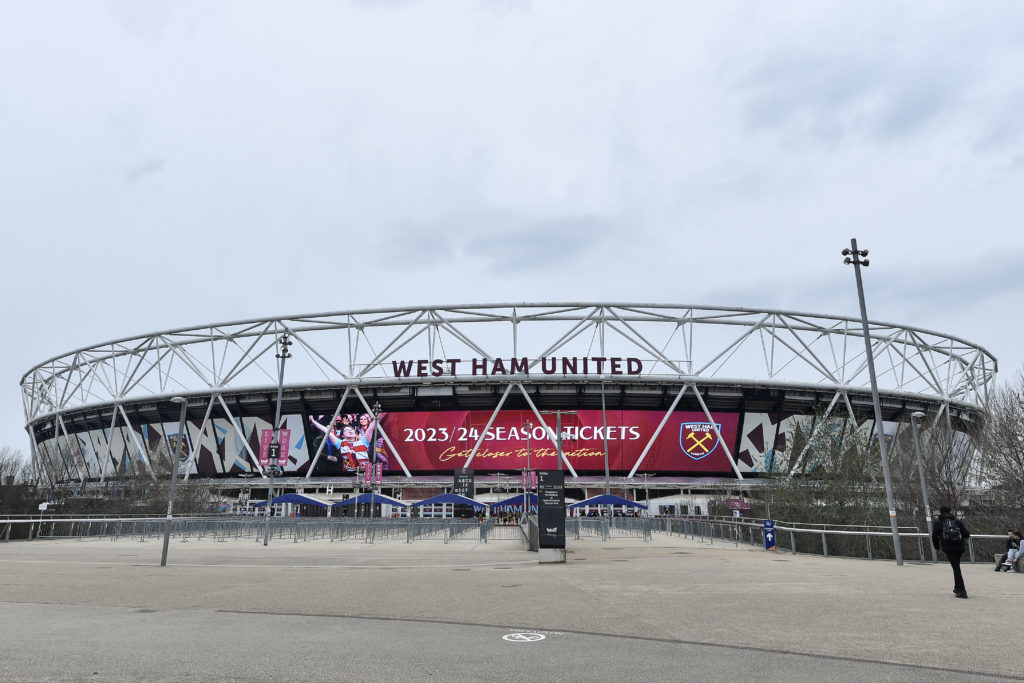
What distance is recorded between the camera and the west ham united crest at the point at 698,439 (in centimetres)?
6731

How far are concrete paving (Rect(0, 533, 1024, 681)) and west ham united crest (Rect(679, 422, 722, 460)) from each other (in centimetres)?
4975

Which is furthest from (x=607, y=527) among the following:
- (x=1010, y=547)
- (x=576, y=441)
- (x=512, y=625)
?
(x=512, y=625)

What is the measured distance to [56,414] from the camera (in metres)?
83.4

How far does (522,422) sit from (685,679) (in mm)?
62398

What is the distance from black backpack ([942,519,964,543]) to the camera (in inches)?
484

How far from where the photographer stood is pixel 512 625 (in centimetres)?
946

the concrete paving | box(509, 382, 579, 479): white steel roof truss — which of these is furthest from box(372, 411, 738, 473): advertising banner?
the concrete paving

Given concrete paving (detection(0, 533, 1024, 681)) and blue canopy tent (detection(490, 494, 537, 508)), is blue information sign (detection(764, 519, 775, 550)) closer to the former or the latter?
concrete paving (detection(0, 533, 1024, 681))

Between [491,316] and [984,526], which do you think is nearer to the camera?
[984,526]

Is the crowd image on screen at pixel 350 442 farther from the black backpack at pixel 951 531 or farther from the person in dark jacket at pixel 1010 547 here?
the black backpack at pixel 951 531

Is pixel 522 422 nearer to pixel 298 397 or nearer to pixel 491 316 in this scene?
pixel 491 316

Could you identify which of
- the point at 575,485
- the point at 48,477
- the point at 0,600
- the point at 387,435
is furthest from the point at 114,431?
the point at 0,600

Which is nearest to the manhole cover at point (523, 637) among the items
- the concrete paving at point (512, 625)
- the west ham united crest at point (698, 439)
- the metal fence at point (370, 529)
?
the concrete paving at point (512, 625)

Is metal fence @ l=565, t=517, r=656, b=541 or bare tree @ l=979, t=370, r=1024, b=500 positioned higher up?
bare tree @ l=979, t=370, r=1024, b=500
